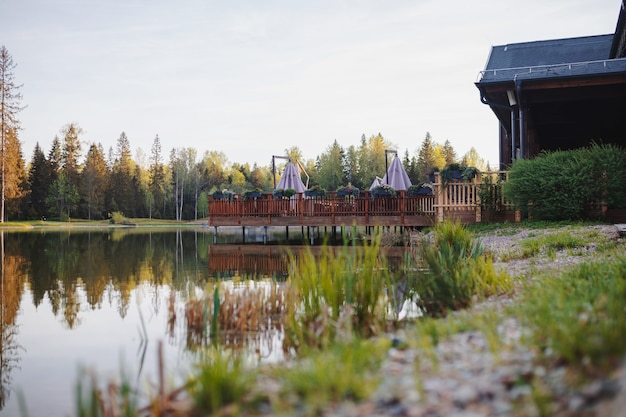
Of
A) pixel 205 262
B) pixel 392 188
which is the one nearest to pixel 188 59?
pixel 392 188

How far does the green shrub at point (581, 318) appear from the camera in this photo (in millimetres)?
2664

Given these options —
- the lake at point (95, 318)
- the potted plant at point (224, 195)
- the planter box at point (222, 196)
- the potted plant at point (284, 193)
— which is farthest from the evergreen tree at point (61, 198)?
the lake at point (95, 318)

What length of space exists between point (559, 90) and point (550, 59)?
7.95 ft

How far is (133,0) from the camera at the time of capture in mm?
23125

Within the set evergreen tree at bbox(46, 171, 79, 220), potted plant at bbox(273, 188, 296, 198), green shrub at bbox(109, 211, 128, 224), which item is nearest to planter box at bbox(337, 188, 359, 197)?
potted plant at bbox(273, 188, 296, 198)

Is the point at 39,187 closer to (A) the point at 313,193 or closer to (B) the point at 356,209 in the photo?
(A) the point at 313,193

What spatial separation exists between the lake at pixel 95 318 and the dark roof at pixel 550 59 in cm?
593

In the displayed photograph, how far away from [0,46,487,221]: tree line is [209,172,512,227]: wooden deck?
24.8 meters

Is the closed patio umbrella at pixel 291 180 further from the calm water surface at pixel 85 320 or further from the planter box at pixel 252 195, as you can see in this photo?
the calm water surface at pixel 85 320

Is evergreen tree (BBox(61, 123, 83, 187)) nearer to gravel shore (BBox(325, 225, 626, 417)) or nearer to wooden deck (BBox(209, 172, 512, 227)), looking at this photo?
wooden deck (BBox(209, 172, 512, 227))

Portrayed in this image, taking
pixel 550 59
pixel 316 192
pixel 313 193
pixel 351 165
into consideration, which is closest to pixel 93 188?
pixel 351 165

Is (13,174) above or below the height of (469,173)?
above

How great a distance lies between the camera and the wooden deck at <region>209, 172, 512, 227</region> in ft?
52.0

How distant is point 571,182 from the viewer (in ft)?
40.4
